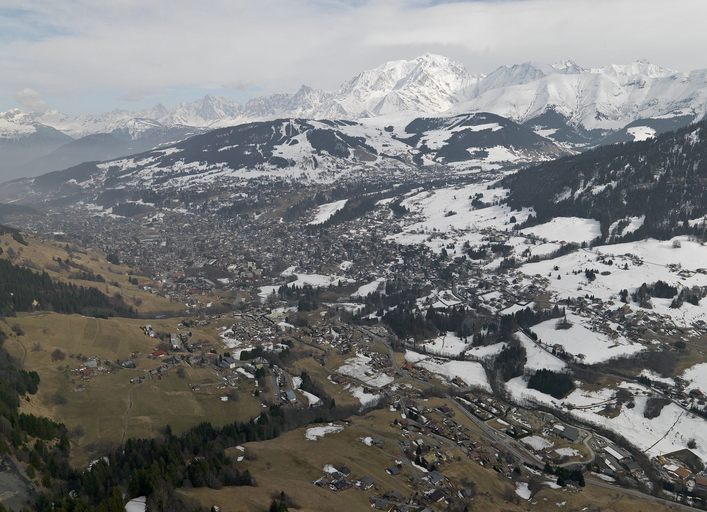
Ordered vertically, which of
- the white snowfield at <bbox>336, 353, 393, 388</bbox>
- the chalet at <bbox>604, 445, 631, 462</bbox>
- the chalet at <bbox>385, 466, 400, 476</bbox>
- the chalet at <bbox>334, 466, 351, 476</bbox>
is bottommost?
the chalet at <bbox>604, 445, 631, 462</bbox>

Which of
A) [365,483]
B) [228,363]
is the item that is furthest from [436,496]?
[228,363]

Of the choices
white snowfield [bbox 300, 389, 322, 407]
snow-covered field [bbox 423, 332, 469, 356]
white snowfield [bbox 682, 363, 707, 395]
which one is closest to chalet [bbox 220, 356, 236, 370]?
white snowfield [bbox 300, 389, 322, 407]

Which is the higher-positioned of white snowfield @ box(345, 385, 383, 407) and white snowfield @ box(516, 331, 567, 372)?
white snowfield @ box(345, 385, 383, 407)

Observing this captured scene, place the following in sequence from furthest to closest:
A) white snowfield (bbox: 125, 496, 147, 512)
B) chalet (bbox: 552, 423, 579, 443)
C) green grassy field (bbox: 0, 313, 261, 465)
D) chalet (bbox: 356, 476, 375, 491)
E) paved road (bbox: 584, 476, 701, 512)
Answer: chalet (bbox: 552, 423, 579, 443) → green grassy field (bbox: 0, 313, 261, 465) → paved road (bbox: 584, 476, 701, 512) → chalet (bbox: 356, 476, 375, 491) → white snowfield (bbox: 125, 496, 147, 512)

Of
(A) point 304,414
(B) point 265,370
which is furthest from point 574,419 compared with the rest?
(B) point 265,370

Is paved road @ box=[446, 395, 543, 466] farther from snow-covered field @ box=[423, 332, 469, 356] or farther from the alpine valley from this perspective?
snow-covered field @ box=[423, 332, 469, 356]

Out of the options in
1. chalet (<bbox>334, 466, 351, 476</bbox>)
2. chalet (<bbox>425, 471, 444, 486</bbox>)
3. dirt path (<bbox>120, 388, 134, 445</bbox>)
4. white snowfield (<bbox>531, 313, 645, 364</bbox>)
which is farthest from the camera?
white snowfield (<bbox>531, 313, 645, 364</bbox>)

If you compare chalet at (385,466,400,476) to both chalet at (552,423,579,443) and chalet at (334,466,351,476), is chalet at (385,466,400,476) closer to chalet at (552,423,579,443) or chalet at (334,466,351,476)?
chalet at (334,466,351,476)

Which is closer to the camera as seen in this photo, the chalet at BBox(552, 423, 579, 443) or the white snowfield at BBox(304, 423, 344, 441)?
the white snowfield at BBox(304, 423, 344, 441)
